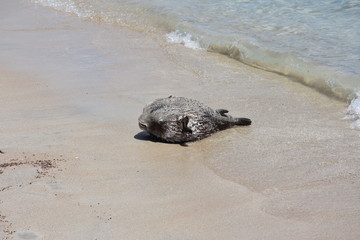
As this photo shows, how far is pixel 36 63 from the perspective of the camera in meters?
8.49

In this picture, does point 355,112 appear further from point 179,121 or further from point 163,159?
point 163,159

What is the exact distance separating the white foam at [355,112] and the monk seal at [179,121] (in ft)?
4.50

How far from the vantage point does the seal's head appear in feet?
18.1

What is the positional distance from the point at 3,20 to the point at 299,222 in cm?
947

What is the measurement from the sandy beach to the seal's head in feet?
0.36

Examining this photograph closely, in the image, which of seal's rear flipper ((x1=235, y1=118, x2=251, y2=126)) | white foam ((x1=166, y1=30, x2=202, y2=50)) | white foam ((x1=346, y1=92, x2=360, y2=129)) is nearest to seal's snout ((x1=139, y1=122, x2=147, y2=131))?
seal's rear flipper ((x1=235, y1=118, x2=251, y2=126))

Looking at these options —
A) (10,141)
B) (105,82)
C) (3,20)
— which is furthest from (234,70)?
(3,20)

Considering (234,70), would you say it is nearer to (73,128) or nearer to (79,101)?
(79,101)

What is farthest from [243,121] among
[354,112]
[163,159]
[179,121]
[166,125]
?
[354,112]

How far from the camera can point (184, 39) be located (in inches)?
413

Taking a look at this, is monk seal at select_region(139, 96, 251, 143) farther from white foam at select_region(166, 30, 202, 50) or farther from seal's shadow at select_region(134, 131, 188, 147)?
white foam at select_region(166, 30, 202, 50)

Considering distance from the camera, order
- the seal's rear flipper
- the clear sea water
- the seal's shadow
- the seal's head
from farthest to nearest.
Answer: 1. the clear sea water
2. the seal's rear flipper
3. the seal's shadow
4. the seal's head

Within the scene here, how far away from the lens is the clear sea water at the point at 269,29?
809cm

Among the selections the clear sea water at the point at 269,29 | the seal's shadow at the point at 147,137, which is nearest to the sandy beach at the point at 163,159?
the seal's shadow at the point at 147,137
